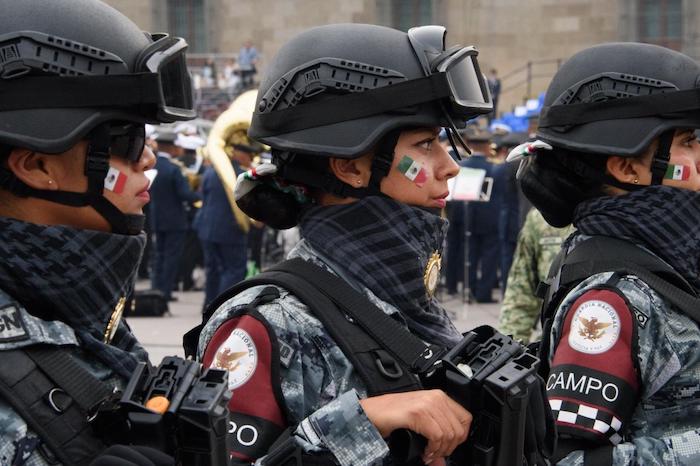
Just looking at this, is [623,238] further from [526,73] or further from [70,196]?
[526,73]

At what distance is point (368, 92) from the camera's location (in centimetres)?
276

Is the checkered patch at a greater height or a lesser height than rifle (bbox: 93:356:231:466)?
lesser

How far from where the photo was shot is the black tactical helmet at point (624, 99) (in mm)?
3346

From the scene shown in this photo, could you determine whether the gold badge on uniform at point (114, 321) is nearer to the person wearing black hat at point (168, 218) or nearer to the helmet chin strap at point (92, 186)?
the helmet chin strap at point (92, 186)

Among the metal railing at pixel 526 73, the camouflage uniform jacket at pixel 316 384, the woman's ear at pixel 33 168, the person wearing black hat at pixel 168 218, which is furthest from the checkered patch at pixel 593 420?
the metal railing at pixel 526 73

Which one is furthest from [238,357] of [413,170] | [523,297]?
[523,297]

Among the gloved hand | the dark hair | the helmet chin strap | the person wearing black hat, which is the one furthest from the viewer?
the person wearing black hat

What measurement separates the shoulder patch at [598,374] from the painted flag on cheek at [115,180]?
1.31 meters

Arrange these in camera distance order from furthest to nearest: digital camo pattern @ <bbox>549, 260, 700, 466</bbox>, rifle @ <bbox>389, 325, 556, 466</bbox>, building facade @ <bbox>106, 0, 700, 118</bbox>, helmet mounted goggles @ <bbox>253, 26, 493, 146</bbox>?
1. building facade @ <bbox>106, 0, 700, 118</bbox>
2. digital camo pattern @ <bbox>549, 260, 700, 466</bbox>
3. helmet mounted goggles @ <bbox>253, 26, 493, 146</bbox>
4. rifle @ <bbox>389, 325, 556, 466</bbox>

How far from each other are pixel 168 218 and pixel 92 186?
11.3 meters

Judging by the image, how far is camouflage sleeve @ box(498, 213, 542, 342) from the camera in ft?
19.9

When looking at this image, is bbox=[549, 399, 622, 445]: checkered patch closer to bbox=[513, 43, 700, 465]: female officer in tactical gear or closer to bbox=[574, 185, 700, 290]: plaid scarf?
bbox=[513, 43, 700, 465]: female officer in tactical gear

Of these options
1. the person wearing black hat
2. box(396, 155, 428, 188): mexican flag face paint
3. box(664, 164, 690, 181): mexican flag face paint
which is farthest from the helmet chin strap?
the person wearing black hat

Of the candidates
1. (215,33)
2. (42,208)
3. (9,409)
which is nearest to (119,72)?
(42,208)
